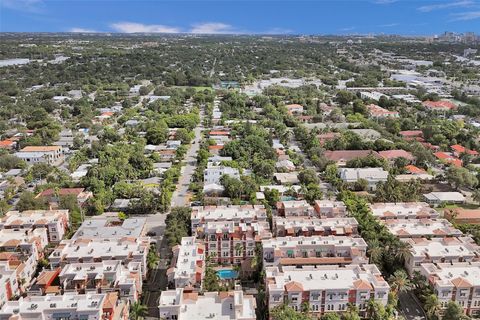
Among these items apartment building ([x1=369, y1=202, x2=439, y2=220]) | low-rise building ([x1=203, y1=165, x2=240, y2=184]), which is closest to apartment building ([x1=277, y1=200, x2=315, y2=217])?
apartment building ([x1=369, y1=202, x2=439, y2=220])

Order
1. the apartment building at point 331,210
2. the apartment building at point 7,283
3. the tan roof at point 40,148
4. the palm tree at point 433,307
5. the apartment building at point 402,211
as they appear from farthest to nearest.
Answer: the tan roof at point 40,148 → the apartment building at point 331,210 → the apartment building at point 402,211 → the apartment building at point 7,283 → the palm tree at point 433,307

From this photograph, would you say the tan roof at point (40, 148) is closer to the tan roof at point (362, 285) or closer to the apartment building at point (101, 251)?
the apartment building at point (101, 251)

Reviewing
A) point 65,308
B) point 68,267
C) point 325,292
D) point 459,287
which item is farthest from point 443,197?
point 65,308

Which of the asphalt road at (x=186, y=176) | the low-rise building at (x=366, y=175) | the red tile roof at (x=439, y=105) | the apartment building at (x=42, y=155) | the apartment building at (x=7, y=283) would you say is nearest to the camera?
the apartment building at (x=7, y=283)

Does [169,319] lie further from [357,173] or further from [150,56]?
[150,56]

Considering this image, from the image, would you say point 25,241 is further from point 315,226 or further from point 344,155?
point 344,155

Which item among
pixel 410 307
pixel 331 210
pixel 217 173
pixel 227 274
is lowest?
pixel 410 307

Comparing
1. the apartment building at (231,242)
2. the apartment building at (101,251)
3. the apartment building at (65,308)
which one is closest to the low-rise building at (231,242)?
the apartment building at (231,242)
